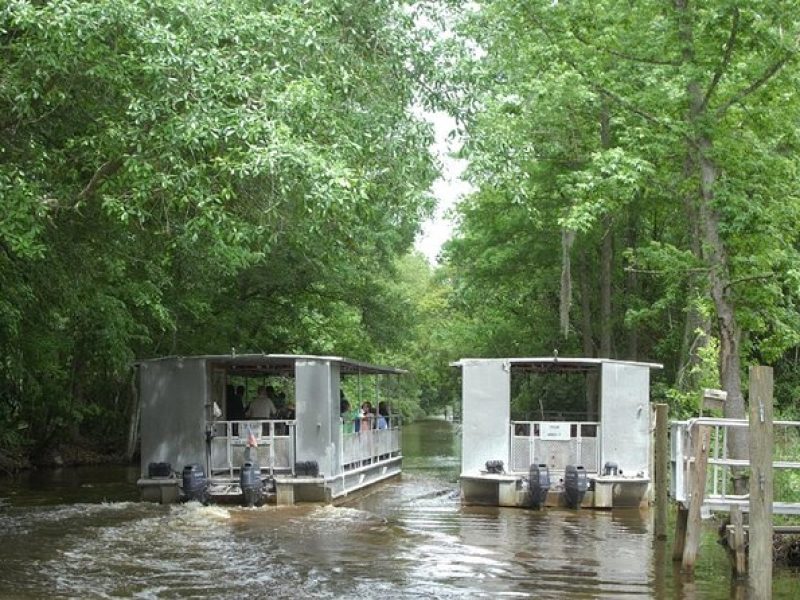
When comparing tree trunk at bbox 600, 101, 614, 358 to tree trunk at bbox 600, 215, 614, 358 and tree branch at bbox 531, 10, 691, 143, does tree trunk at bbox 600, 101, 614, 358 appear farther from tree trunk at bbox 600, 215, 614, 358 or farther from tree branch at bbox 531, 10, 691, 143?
tree branch at bbox 531, 10, 691, 143

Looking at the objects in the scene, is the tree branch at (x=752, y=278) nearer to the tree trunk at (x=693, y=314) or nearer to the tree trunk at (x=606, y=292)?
the tree trunk at (x=693, y=314)

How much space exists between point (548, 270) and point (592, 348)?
3052 millimetres

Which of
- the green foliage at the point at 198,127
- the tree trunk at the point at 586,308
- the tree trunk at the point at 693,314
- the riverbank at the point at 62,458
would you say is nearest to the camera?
→ the green foliage at the point at 198,127

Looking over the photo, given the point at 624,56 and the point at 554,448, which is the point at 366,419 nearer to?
the point at 554,448

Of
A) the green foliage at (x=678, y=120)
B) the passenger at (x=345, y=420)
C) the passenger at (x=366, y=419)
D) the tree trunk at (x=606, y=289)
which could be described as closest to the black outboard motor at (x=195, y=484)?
the passenger at (x=345, y=420)

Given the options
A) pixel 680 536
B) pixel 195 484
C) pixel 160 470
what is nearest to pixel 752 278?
pixel 680 536

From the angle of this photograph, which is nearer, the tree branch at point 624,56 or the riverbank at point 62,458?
the tree branch at point 624,56

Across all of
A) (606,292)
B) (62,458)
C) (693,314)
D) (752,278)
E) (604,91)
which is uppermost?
(604,91)

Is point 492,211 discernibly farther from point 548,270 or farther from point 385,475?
point 385,475

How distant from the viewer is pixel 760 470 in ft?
36.4

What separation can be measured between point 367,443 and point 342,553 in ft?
34.5

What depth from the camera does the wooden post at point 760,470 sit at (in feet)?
36.1

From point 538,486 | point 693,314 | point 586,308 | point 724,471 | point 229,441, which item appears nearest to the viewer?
point 724,471

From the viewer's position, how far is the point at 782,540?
14.1 metres
